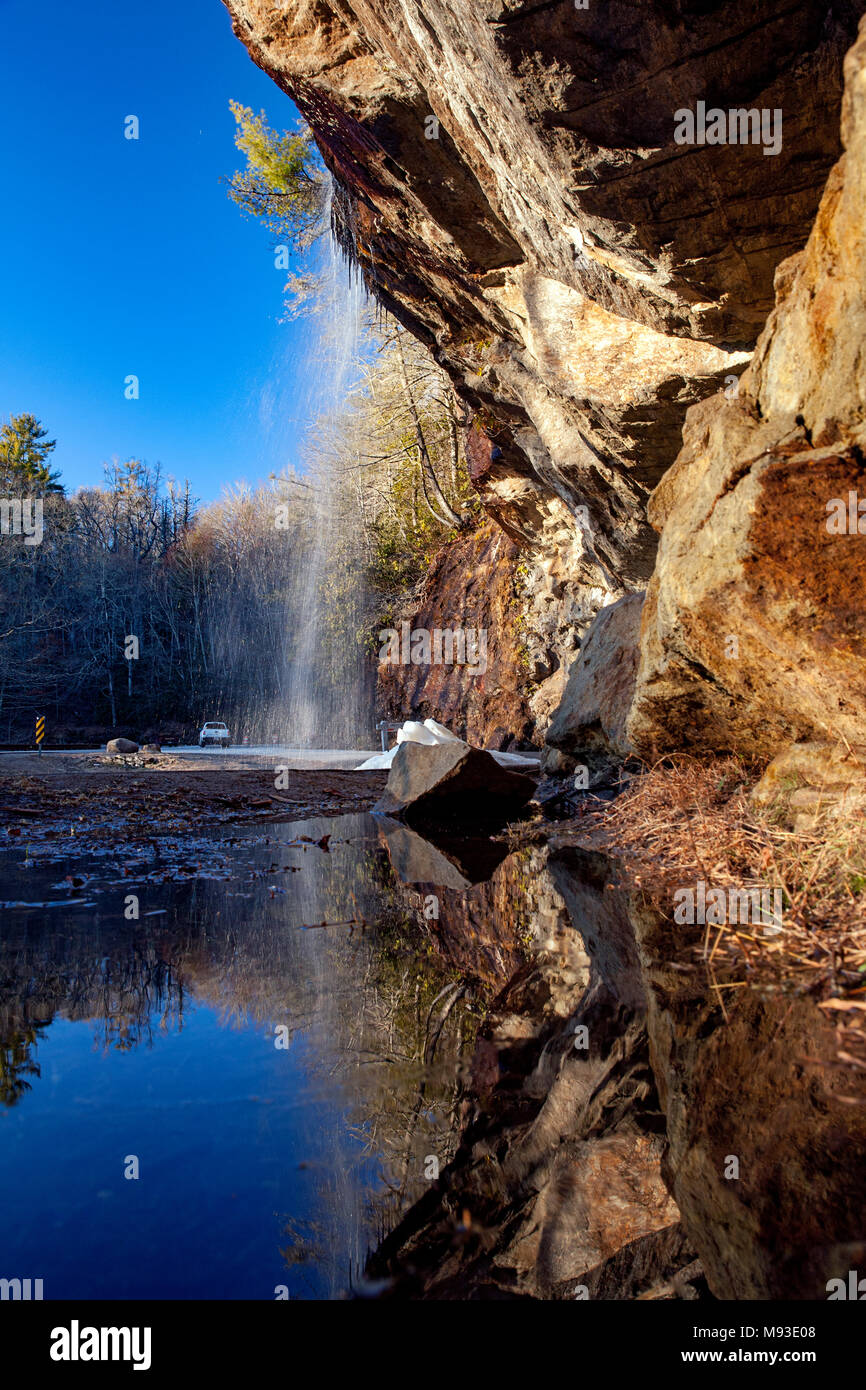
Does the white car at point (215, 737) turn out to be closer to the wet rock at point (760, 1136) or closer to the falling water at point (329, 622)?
the falling water at point (329, 622)

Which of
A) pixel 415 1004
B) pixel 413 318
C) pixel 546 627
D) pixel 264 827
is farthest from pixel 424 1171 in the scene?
pixel 546 627

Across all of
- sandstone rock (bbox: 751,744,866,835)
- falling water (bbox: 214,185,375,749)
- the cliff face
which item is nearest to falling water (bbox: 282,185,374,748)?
falling water (bbox: 214,185,375,749)

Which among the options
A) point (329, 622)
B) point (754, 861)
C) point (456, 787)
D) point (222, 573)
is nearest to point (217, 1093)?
point (754, 861)

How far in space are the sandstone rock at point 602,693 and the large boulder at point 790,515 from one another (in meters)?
2.73

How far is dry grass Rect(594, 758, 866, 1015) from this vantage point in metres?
2.93

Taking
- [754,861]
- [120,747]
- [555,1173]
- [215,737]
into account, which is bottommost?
[215,737]

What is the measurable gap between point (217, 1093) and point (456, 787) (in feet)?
21.8

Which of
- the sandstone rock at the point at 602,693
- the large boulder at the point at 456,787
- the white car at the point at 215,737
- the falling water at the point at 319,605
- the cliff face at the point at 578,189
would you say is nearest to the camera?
the cliff face at the point at 578,189

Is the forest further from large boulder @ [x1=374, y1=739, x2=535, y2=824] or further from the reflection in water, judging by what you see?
the reflection in water

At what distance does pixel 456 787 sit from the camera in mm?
8719

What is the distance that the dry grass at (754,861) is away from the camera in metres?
2.93

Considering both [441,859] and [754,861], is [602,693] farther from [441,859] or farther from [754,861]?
[754,861]

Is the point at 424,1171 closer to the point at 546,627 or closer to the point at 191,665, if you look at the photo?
the point at 546,627

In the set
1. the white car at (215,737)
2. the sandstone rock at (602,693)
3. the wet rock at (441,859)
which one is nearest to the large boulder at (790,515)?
the wet rock at (441,859)
